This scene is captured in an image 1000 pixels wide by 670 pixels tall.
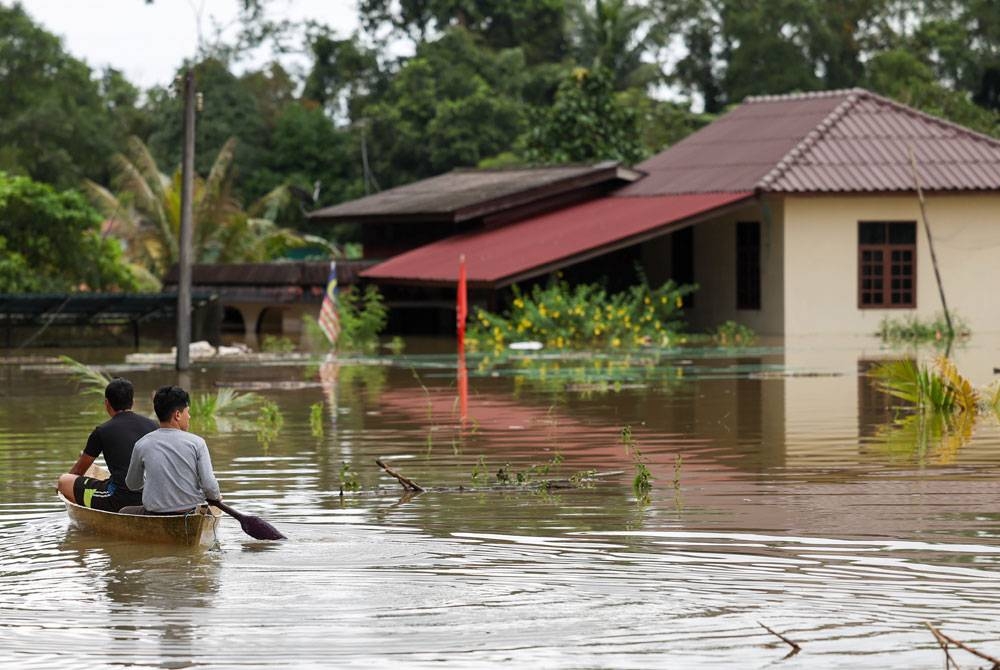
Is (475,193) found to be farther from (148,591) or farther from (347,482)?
(148,591)

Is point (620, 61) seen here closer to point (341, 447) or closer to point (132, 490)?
point (341, 447)

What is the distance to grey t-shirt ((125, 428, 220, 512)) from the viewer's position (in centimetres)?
1126

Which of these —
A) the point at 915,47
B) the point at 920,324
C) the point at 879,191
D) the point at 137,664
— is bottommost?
the point at 137,664

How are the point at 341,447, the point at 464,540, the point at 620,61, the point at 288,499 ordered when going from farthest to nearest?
the point at 620,61 < the point at 341,447 < the point at 288,499 < the point at 464,540

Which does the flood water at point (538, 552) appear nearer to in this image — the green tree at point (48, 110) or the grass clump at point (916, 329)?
the grass clump at point (916, 329)

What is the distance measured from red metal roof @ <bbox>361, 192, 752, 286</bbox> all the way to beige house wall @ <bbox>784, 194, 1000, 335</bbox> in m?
2.09

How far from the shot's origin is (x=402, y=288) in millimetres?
44719

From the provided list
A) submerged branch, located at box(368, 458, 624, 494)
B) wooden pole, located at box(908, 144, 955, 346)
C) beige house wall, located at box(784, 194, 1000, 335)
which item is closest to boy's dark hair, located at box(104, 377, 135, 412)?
submerged branch, located at box(368, 458, 624, 494)

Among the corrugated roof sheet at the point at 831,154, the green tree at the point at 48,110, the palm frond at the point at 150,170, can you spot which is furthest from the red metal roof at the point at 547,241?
the green tree at the point at 48,110

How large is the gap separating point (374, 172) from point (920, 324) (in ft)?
99.3

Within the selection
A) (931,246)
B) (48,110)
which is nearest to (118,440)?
(931,246)

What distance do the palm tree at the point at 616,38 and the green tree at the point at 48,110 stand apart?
18.3 m

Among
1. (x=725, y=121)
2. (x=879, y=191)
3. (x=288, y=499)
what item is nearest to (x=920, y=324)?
(x=879, y=191)

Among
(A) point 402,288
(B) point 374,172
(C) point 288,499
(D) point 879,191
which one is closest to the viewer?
(C) point 288,499
